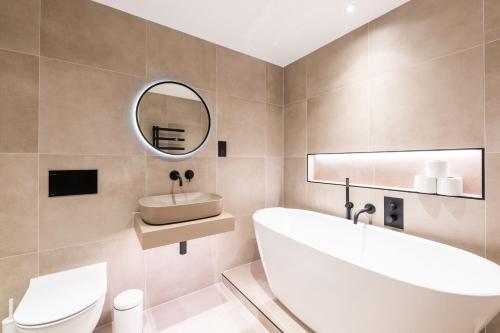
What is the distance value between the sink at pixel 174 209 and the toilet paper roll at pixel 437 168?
5.11 feet

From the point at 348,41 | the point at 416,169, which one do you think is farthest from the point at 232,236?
the point at 348,41

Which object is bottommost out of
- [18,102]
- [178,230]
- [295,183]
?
[178,230]

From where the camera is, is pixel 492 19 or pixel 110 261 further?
pixel 110 261

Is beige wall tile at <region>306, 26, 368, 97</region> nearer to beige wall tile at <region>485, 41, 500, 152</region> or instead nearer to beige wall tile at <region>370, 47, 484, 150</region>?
beige wall tile at <region>370, 47, 484, 150</region>

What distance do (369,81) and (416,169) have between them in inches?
32.7

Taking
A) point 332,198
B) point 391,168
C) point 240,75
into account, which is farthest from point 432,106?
point 240,75

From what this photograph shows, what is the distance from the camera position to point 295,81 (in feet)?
8.27

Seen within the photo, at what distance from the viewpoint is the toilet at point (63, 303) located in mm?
1024

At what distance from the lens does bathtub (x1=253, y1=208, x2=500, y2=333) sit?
2.82 feet

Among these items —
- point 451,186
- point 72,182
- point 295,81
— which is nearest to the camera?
point 451,186

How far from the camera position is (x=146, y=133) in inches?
69.7

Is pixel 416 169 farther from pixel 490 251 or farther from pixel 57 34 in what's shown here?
pixel 57 34

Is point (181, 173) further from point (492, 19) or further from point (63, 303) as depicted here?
point (492, 19)

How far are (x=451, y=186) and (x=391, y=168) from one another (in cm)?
45
